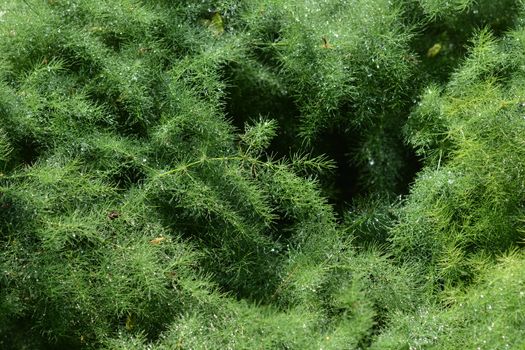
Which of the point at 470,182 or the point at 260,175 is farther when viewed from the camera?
the point at 260,175

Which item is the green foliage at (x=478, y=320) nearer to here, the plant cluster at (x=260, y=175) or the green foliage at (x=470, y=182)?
the plant cluster at (x=260, y=175)

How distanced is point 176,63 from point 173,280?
2.68 feet

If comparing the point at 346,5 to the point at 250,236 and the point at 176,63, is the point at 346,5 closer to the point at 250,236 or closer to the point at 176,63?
the point at 176,63

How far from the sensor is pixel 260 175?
259 cm

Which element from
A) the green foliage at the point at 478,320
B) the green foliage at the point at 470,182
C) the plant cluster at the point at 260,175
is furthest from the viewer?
the green foliage at the point at 470,182

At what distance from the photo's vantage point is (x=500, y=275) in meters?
2.26

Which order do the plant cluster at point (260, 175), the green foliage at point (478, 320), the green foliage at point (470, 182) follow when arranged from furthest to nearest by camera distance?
1. the green foliage at point (470, 182)
2. the plant cluster at point (260, 175)
3. the green foliage at point (478, 320)

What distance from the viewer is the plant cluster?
2324mm

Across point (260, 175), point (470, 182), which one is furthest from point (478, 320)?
point (260, 175)

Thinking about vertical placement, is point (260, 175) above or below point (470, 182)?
below

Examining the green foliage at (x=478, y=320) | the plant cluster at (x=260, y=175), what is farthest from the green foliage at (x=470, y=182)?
the green foliage at (x=478, y=320)

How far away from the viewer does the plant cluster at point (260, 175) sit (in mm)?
2324

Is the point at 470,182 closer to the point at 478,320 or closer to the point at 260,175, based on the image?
the point at 478,320

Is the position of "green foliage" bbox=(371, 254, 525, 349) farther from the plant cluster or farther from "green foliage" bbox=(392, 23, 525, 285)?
"green foliage" bbox=(392, 23, 525, 285)
